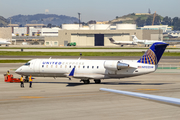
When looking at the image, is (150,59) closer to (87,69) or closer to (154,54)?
(154,54)

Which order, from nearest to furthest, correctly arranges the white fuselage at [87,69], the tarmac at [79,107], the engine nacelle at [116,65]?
the tarmac at [79,107] < the engine nacelle at [116,65] < the white fuselage at [87,69]

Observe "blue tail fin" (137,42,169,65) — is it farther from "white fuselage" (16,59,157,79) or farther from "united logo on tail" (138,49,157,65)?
"white fuselage" (16,59,157,79)

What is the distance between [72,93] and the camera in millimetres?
29234

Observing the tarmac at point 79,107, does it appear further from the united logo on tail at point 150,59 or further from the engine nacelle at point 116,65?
the united logo on tail at point 150,59

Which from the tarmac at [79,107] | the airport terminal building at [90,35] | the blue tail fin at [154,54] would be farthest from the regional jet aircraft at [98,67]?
the airport terminal building at [90,35]

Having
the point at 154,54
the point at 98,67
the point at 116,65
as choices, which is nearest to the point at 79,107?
the point at 116,65

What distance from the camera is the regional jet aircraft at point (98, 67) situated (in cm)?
3572

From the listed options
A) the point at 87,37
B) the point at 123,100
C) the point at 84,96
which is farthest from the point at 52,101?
the point at 87,37

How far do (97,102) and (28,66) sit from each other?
56.3ft

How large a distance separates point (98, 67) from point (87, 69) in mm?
1438

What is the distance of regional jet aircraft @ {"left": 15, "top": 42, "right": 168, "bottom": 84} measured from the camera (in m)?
35.7

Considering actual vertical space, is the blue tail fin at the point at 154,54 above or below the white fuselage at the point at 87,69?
above

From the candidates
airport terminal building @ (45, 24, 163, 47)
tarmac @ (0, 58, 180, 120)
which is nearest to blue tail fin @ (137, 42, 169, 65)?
tarmac @ (0, 58, 180, 120)

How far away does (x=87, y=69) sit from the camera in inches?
1454
